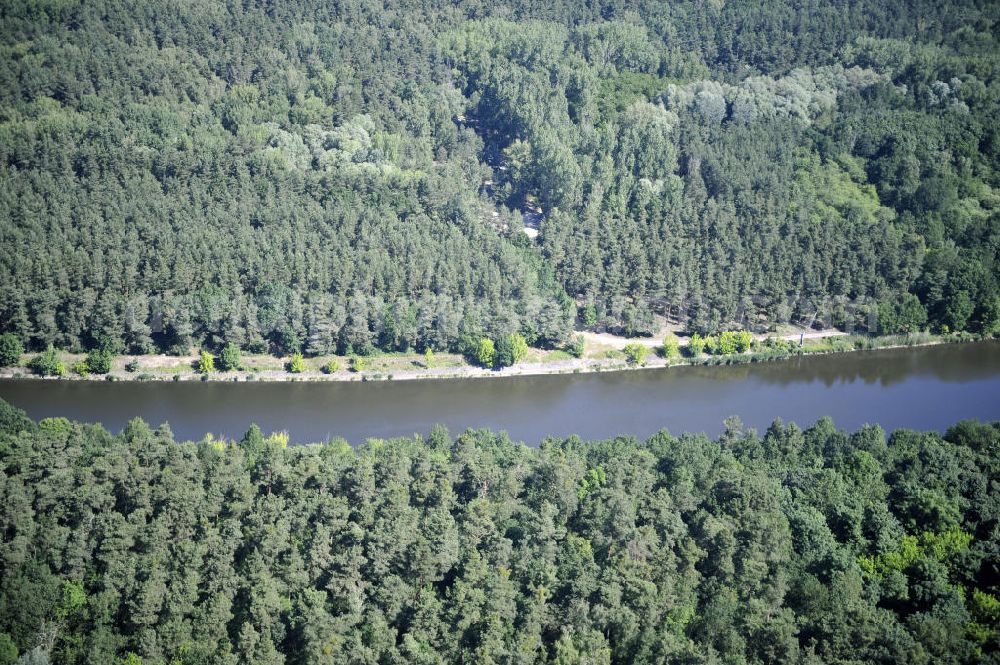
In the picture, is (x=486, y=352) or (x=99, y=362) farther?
(x=486, y=352)

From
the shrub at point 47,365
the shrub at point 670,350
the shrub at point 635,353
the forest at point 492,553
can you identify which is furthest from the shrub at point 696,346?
the shrub at point 47,365

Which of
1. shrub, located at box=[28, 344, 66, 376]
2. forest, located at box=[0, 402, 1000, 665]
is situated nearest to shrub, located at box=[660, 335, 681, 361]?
forest, located at box=[0, 402, 1000, 665]

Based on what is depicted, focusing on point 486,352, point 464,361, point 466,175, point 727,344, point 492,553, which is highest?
point 466,175

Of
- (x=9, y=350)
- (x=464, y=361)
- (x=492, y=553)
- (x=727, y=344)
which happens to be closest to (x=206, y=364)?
(x=9, y=350)

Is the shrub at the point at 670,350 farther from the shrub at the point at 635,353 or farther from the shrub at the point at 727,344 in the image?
the shrub at the point at 727,344

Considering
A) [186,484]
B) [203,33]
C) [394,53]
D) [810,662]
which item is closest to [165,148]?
[203,33]

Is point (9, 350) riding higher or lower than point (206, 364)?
higher

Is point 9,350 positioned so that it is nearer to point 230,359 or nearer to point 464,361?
point 230,359

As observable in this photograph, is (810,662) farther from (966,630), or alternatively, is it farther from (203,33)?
(203,33)
